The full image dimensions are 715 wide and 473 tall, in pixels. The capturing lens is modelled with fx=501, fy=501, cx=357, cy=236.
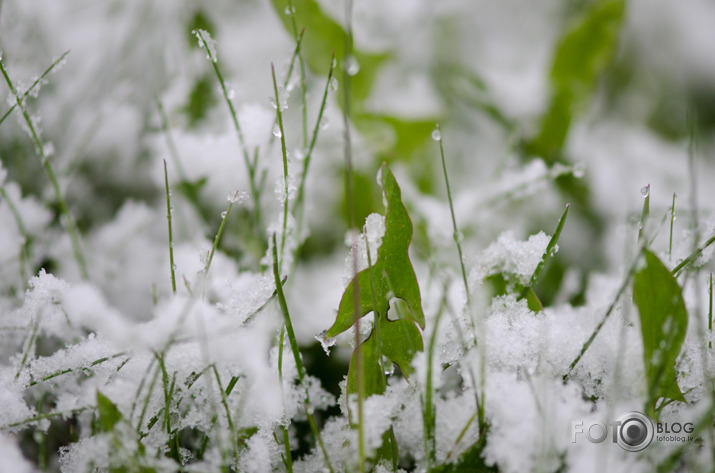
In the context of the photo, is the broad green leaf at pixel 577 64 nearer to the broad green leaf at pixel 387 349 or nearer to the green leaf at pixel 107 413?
→ the broad green leaf at pixel 387 349

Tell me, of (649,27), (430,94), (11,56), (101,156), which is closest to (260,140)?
(101,156)

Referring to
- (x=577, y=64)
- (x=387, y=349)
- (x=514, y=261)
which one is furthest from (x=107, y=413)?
(x=577, y=64)

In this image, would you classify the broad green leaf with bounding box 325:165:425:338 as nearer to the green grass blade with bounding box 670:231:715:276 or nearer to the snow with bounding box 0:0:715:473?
the snow with bounding box 0:0:715:473

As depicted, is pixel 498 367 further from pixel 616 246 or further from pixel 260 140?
pixel 616 246

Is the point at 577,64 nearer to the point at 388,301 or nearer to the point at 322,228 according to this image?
the point at 322,228

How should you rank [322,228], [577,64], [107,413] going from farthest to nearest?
[577,64] < [322,228] < [107,413]

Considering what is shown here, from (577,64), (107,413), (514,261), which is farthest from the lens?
(577,64)
